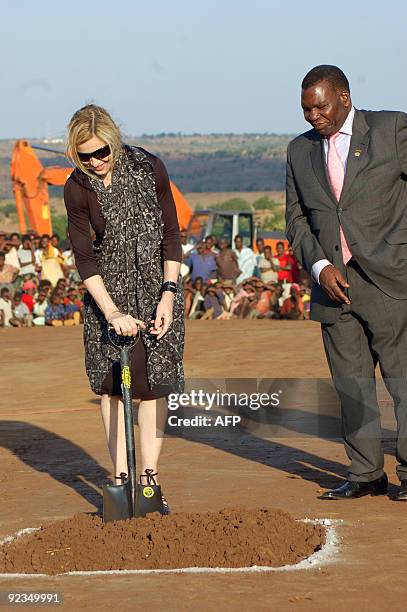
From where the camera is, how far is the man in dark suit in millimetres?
6945

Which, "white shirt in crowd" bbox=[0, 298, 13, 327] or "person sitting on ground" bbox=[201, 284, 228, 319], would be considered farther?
"person sitting on ground" bbox=[201, 284, 228, 319]

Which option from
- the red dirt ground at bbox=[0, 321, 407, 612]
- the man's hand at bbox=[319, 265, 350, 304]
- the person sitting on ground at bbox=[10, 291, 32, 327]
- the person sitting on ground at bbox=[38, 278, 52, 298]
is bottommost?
the person sitting on ground at bbox=[10, 291, 32, 327]

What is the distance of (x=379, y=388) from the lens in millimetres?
11867

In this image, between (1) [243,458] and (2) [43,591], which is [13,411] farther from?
(2) [43,591]

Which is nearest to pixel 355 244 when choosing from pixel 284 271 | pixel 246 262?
pixel 284 271

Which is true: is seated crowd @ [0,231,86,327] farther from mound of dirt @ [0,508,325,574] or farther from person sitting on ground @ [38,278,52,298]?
mound of dirt @ [0,508,325,574]

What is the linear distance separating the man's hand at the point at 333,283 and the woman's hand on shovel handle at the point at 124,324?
3.60 ft

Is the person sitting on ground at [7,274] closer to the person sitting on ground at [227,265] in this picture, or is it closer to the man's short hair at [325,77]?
the person sitting on ground at [227,265]

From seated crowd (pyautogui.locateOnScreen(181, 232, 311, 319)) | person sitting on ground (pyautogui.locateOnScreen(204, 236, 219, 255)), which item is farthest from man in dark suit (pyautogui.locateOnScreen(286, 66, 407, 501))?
person sitting on ground (pyautogui.locateOnScreen(204, 236, 219, 255))

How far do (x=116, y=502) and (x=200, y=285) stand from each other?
50.4 ft

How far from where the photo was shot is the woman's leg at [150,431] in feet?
22.0

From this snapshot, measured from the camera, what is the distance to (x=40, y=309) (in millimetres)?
21062

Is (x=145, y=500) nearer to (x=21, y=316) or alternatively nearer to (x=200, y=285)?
(x=21, y=316)

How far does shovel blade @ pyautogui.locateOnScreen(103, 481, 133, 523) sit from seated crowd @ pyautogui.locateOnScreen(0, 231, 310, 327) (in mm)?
13583
